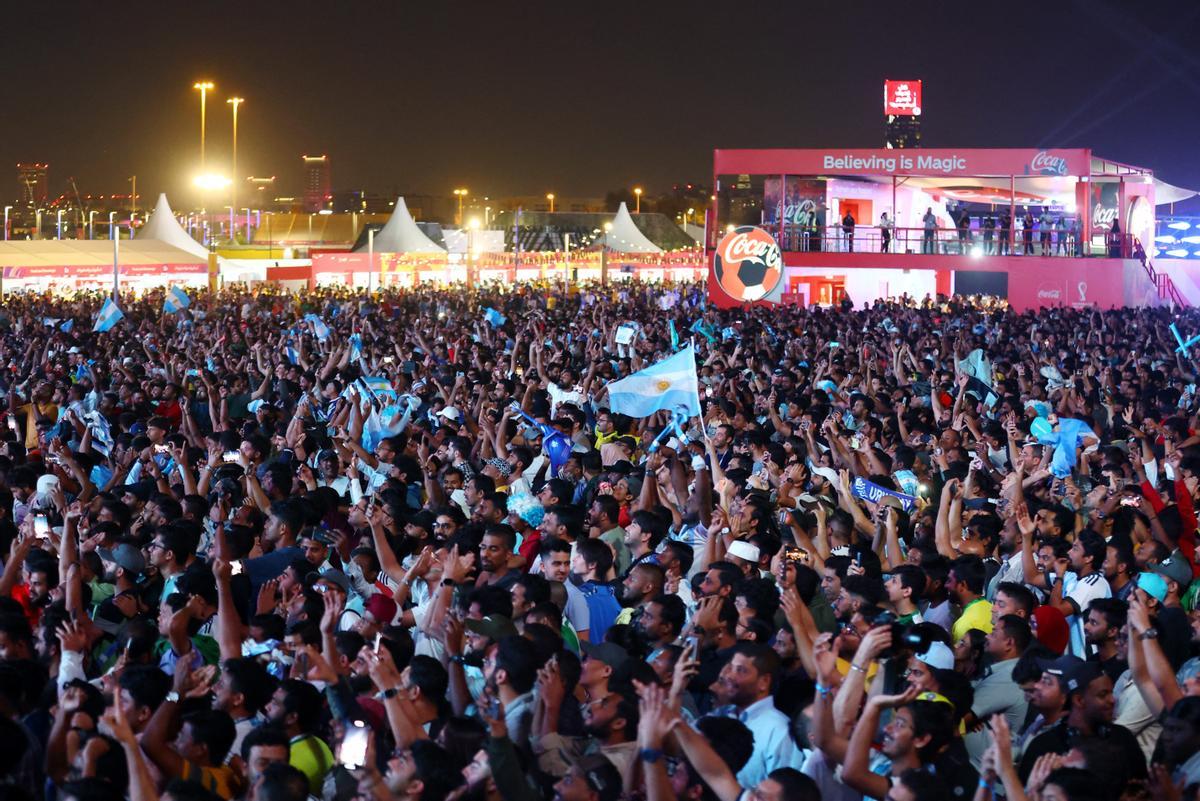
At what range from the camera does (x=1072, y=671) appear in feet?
17.1

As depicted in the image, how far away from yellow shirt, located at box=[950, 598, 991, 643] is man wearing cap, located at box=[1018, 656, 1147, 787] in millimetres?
937

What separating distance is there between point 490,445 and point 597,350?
7.23 meters

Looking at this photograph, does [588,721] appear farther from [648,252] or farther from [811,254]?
[648,252]

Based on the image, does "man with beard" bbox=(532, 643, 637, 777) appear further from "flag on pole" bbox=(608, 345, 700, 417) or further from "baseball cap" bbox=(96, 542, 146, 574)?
"flag on pole" bbox=(608, 345, 700, 417)

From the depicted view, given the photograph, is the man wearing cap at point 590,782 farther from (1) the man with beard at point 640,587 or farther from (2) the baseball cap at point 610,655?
(1) the man with beard at point 640,587

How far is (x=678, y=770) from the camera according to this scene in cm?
440

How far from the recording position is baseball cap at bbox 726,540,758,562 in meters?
6.71

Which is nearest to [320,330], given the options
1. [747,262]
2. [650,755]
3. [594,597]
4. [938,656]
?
[747,262]

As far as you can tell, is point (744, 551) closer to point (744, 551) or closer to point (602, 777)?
point (744, 551)

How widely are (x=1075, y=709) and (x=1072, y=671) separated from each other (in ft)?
0.45

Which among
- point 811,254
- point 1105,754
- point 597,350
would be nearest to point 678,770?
point 1105,754

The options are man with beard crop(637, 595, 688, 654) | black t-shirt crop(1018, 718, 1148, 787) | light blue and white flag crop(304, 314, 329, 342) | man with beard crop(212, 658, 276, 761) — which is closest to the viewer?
black t-shirt crop(1018, 718, 1148, 787)

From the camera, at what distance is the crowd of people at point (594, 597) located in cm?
454

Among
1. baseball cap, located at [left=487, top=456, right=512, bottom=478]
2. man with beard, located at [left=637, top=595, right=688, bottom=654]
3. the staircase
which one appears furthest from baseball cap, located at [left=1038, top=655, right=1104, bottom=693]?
the staircase
